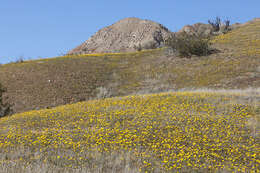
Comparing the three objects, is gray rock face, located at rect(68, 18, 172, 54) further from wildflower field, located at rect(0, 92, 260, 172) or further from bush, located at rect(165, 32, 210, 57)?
wildflower field, located at rect(0, 92, 260, 172)

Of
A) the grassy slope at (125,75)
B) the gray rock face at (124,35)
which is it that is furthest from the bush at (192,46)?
the gray rock face at (124,35)

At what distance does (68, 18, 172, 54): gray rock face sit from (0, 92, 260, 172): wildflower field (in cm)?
7082

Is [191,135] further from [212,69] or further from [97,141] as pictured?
[212,69]

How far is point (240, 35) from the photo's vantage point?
45.2 m

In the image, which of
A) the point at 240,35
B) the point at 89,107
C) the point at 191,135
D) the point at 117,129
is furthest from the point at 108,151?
the point at 240,35

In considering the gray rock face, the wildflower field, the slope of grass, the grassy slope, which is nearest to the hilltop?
the wildflower field

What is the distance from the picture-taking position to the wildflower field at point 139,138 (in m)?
9.40

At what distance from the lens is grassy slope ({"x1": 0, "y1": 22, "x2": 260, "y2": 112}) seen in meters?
27.4

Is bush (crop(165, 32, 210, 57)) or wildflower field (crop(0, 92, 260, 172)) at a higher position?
bush (crop(165, 32, 210, 57))

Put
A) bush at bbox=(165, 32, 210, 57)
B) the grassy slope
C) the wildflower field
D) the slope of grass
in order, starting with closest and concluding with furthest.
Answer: the wildflower field → the grassy slope → the slope of grass → bush at bbox=(165, 32, 210, 57)

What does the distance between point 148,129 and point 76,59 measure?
30.7 m

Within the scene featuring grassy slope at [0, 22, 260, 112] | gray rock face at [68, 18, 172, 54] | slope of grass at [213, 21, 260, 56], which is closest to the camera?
grassy slope at [0, 22, 260, 112]

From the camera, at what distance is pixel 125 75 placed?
34.4 m

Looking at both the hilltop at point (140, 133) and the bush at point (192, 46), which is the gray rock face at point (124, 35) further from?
the hilltop at point (140, 133)
